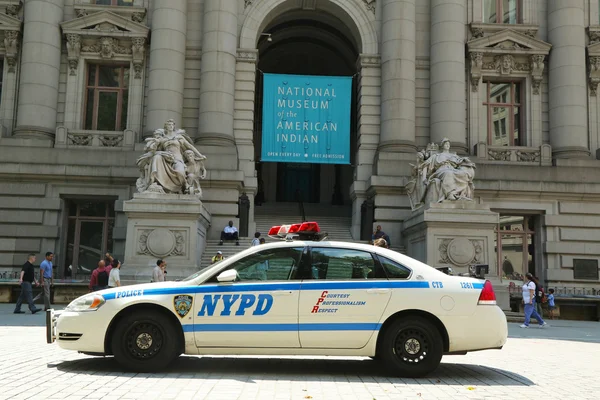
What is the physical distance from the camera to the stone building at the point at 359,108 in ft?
80.9

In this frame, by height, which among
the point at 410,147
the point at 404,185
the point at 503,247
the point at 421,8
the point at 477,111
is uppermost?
the point at 421,8

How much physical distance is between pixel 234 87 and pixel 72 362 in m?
19.4

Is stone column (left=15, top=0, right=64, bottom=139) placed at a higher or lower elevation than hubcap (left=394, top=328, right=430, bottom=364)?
higher

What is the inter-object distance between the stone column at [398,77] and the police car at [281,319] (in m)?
18.0

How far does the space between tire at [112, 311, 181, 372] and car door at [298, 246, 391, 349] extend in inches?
62.9

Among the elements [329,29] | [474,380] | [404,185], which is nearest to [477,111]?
[404,185]

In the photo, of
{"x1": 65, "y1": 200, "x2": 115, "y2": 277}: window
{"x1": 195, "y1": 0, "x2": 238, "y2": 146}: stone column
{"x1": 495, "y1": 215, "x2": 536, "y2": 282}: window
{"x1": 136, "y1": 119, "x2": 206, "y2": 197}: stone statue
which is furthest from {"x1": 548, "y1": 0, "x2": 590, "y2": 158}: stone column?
{"x1": 65, "y1": 200, "x2": 115, "y2": 277}: window

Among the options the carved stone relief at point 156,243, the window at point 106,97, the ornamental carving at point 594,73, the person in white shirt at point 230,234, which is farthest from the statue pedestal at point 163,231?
the ornamental carving at point 594,73

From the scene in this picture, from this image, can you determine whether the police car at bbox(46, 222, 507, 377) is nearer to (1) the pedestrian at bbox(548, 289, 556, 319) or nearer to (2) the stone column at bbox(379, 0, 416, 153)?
(1) the pedestrian at bbox(548, 289, 556, 319)

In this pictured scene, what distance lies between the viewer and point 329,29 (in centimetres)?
3325

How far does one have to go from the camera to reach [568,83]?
26.2 m

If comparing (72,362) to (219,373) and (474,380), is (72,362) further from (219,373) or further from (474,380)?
(474,380)

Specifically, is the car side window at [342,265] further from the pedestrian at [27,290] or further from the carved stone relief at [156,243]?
the carved stone relief at [156,243]

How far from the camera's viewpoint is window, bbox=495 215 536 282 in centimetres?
2559
